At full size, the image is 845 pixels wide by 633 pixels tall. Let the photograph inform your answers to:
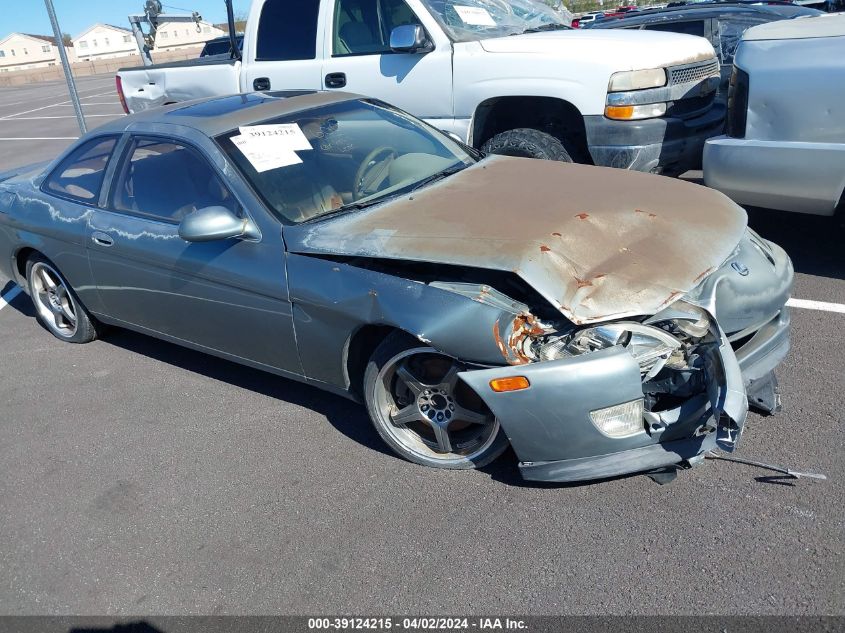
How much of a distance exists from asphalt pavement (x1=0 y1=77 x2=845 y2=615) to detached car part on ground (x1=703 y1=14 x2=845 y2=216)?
89 cm

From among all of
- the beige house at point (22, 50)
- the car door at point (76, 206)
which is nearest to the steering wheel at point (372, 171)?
the car door at point (76, 206)

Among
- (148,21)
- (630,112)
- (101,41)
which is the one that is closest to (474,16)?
(630,112)

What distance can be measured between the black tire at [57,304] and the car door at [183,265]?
18.5 inches

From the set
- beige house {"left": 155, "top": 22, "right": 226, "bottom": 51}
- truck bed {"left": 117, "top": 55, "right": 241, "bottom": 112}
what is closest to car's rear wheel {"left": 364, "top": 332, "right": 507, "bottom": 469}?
truck bed {"left": 117, "top": 55, "right": 241, "bottom": 112}

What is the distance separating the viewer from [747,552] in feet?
8.68

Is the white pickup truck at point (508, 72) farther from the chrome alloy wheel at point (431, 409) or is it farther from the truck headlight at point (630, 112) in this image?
the chrome alloy wheel at point (431, 409)

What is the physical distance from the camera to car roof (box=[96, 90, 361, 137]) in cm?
405

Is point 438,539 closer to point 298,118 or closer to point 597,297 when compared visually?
point 597,297

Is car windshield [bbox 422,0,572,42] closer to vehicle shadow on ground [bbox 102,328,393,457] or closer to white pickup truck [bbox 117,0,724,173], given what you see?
white pickup truck [bbox 117,0,724,173]

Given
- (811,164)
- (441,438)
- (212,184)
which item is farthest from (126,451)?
(811,164)

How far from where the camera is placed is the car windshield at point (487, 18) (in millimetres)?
5957

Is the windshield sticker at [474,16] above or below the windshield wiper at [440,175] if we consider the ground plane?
above

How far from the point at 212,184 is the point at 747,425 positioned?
9.47ft

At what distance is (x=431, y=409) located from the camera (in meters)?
3.27
